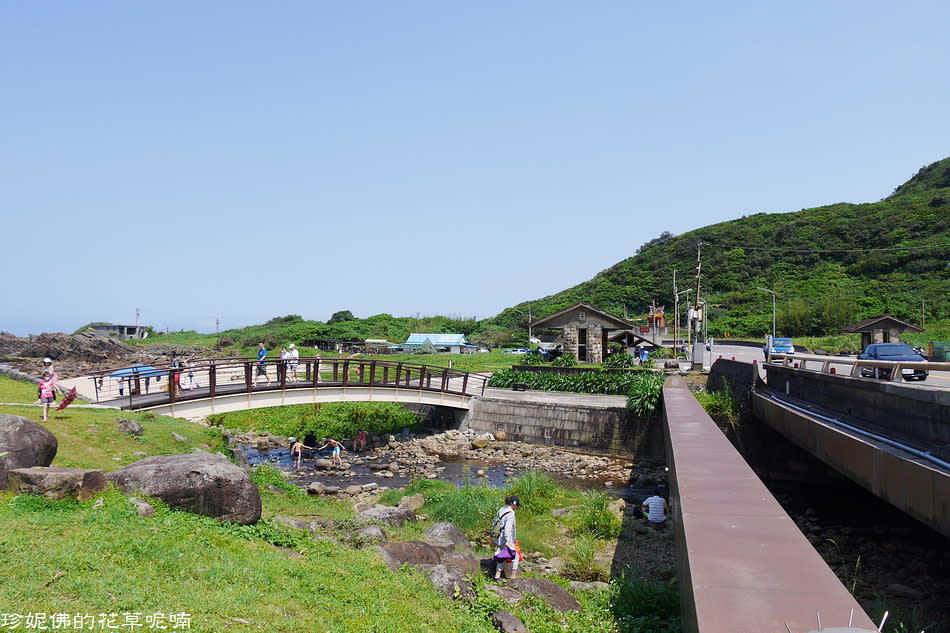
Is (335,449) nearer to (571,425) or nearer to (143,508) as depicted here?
(571,425)

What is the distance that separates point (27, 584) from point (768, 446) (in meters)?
18.4

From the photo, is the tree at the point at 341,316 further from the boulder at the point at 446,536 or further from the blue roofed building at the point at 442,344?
the boulder at the point at 446,536

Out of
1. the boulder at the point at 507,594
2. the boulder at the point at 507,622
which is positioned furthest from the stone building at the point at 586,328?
the boulder at the point at 507,622

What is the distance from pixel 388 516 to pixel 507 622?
5.44 metres

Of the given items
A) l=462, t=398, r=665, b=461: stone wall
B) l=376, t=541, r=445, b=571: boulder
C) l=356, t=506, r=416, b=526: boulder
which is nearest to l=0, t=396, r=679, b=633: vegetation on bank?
l=376, t=541, r=445, b=571: boulder

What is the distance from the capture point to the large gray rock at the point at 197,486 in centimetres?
798

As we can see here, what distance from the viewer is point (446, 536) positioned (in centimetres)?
1048

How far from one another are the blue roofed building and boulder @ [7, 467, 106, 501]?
62978mm

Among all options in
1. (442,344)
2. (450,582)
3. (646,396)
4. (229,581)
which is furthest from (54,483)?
(442,344)

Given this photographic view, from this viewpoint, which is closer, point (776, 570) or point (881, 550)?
point (776, 570)

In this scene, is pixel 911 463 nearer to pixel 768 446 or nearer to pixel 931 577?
pixel 931 577

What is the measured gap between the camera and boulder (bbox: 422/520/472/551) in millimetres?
10031

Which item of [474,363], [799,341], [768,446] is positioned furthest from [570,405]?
[799,341]

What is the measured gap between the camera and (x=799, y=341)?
5325cm
